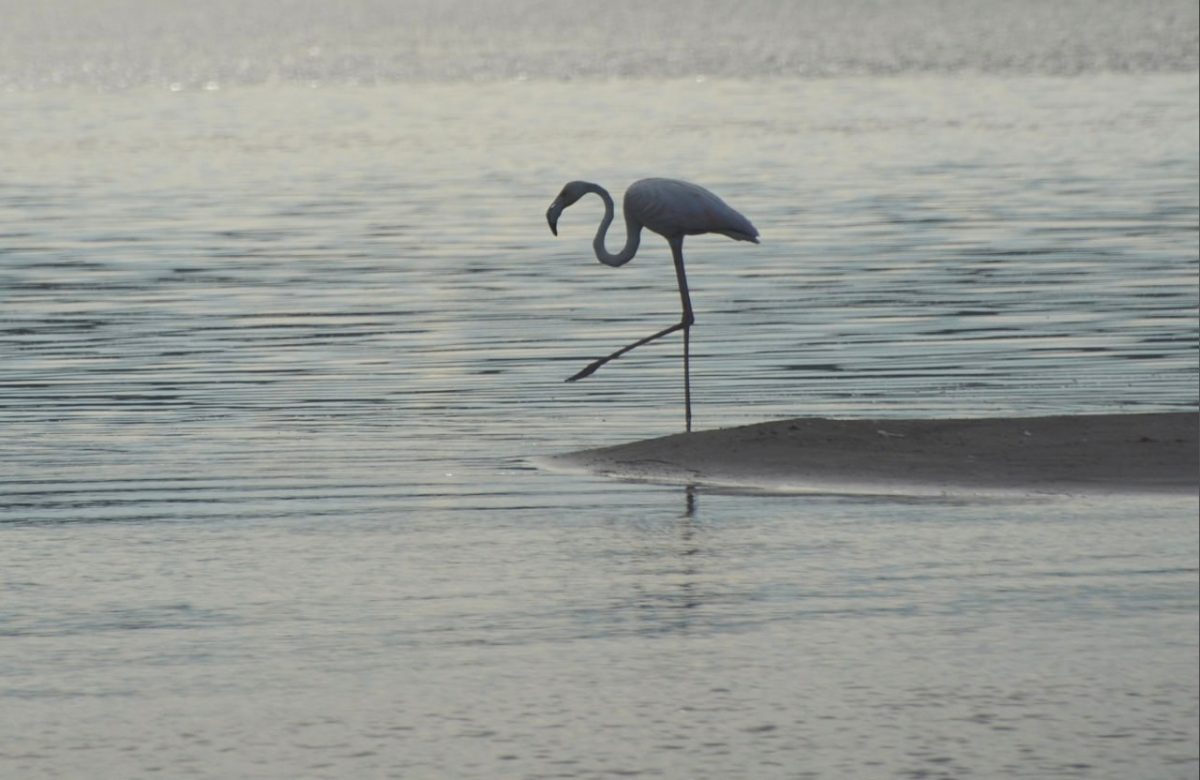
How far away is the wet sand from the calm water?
437mm

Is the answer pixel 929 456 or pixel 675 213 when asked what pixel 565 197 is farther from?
pixel 929 456

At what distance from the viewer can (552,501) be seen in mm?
12391

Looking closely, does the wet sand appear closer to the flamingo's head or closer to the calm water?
the calm water

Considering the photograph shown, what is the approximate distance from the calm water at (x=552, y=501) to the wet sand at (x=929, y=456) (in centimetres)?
44

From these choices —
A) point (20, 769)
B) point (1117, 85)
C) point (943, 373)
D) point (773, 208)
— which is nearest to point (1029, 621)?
point (20, 769)

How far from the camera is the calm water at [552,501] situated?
8.21 metres

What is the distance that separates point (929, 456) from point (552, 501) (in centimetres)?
189

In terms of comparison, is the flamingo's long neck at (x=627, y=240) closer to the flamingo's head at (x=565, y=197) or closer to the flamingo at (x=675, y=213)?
the flamingo at (x=675, y=213)

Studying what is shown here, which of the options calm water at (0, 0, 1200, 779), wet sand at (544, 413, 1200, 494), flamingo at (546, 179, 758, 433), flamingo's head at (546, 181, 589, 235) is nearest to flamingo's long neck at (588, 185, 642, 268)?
flamingo at (546, 179, 758, 433)

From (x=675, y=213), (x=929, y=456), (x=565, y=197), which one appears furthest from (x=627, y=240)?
(x=929, y=456)

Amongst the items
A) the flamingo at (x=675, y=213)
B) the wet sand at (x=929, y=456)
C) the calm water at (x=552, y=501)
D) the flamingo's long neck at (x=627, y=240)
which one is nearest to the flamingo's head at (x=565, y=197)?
the flamingo at (x=675, y=213)

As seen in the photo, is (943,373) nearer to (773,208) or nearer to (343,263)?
(343,263)

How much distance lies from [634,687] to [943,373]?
9404mm

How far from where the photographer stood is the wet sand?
40.6 ft
